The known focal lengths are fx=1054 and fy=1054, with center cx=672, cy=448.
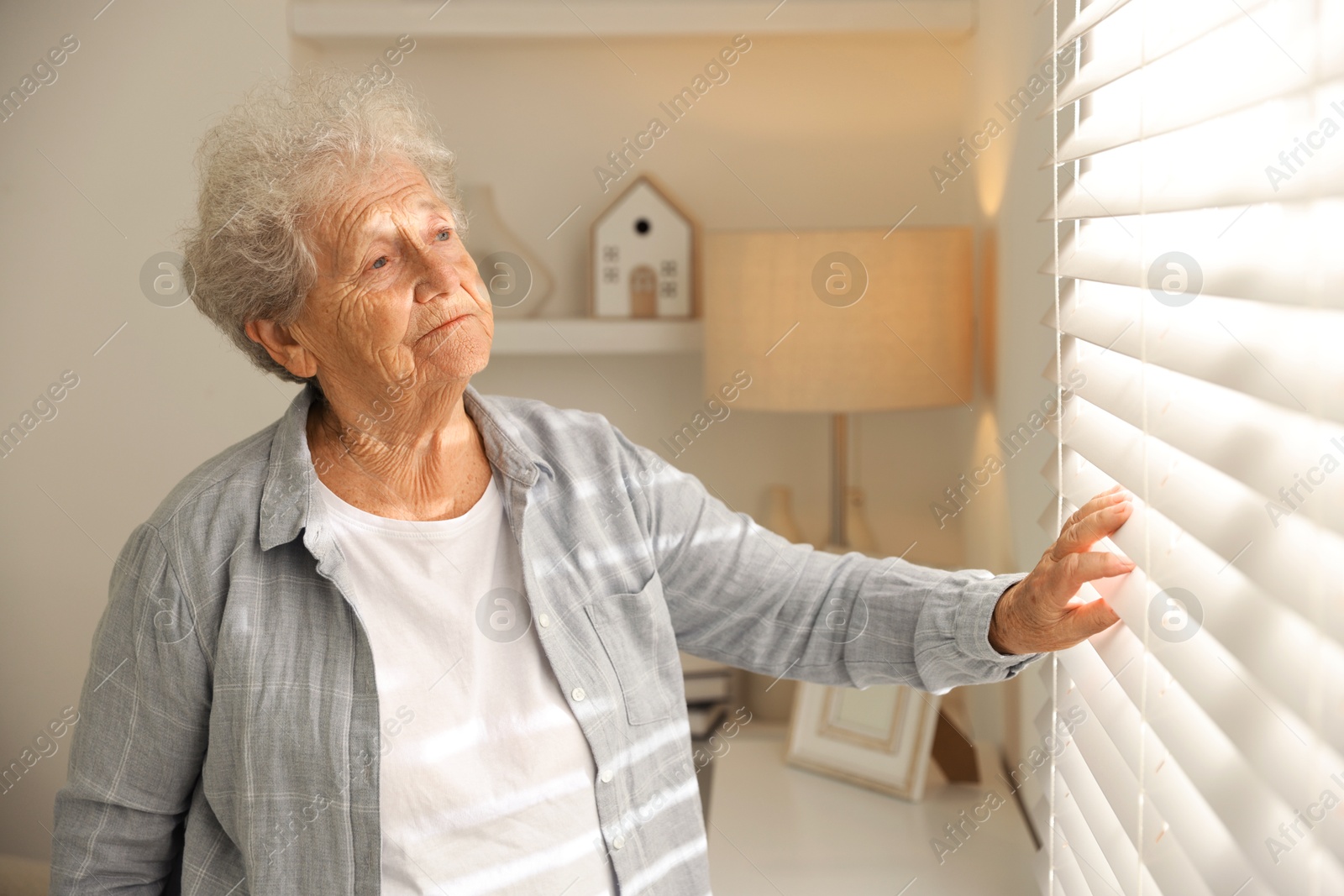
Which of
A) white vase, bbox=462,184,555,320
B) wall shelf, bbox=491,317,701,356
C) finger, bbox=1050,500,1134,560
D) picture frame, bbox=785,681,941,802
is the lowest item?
picture frame, bbox=785,681,941,802

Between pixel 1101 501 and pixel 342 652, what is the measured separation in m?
0.74

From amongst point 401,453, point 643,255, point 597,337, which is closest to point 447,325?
point 401,453

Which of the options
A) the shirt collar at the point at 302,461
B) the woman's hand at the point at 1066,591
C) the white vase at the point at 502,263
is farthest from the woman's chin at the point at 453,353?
the white vase at the point at 502,263

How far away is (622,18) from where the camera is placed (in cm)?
209

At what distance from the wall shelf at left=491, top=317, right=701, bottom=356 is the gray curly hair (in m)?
0.97

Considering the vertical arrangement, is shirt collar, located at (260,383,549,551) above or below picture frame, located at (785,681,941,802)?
above

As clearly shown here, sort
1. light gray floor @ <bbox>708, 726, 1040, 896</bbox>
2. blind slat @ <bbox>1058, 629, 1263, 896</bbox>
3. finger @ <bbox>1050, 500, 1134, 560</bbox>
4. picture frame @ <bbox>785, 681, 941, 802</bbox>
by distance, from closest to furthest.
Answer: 1. blind slat @ <bbox>1058, 629, 1263, 896</bbox>
2. finger @ <bbox>1050, 500, 1134, 560</bbox>
3. light gray floor @ <bbox>708, 726, 1040, 896</bbox>
4. picture frame @ <bbox>785, 681, 941, 802</bbox>

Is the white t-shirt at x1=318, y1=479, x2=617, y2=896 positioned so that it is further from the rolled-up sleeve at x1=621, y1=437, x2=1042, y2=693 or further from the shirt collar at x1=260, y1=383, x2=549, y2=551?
the rolled-up sleeve at x1=621, y1=437, x2=1042, y2=693

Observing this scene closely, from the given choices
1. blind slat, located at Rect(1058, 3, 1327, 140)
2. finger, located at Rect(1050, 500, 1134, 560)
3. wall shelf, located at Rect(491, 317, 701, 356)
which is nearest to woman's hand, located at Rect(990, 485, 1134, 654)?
finger, located at Rect(1050, 500, 1134, 560)

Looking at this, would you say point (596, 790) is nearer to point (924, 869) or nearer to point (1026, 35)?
point (924, 869)

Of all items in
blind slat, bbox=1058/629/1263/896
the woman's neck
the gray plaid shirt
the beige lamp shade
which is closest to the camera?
blind slat, bbox=1058/629/1263/896

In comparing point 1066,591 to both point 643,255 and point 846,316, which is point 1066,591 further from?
point 643,255

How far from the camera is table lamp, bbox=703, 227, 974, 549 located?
6.16 ft

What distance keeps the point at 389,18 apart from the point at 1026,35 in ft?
4.10
